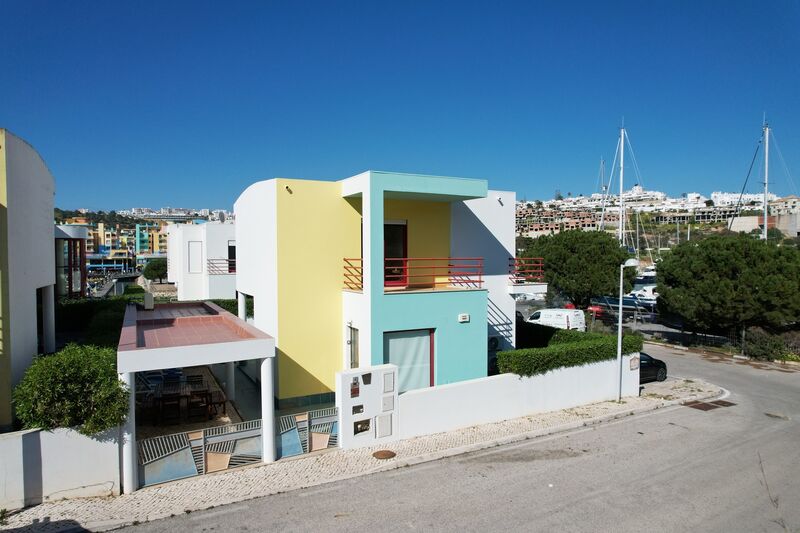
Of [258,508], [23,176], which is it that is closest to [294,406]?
[258,508]

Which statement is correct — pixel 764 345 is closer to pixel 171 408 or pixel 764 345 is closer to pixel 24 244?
pixel 171 408

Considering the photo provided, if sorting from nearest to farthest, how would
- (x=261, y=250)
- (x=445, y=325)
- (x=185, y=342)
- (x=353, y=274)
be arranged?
(x=185, y=342)
(x=445, y=325)
(x=353, y=274)
(x=261, y=250)

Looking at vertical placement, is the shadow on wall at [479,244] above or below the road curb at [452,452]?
above

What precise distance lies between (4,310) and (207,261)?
22.2m

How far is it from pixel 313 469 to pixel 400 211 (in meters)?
8.25

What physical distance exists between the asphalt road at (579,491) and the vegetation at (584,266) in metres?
20.3

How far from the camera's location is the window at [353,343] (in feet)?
45.6

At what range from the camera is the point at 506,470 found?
10031 millimetres

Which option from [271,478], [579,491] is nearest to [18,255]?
[271,478]

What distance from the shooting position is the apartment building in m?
12.9

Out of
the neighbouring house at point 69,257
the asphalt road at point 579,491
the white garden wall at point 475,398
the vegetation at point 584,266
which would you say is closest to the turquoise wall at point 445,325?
the white garden wall at point 475,398

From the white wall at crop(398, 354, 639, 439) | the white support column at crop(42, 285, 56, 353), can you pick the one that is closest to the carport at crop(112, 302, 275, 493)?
the white support column at crop(42, 285, 56, 353)

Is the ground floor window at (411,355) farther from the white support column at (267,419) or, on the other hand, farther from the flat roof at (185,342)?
the white support column at (267,419)

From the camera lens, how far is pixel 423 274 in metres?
16.1
